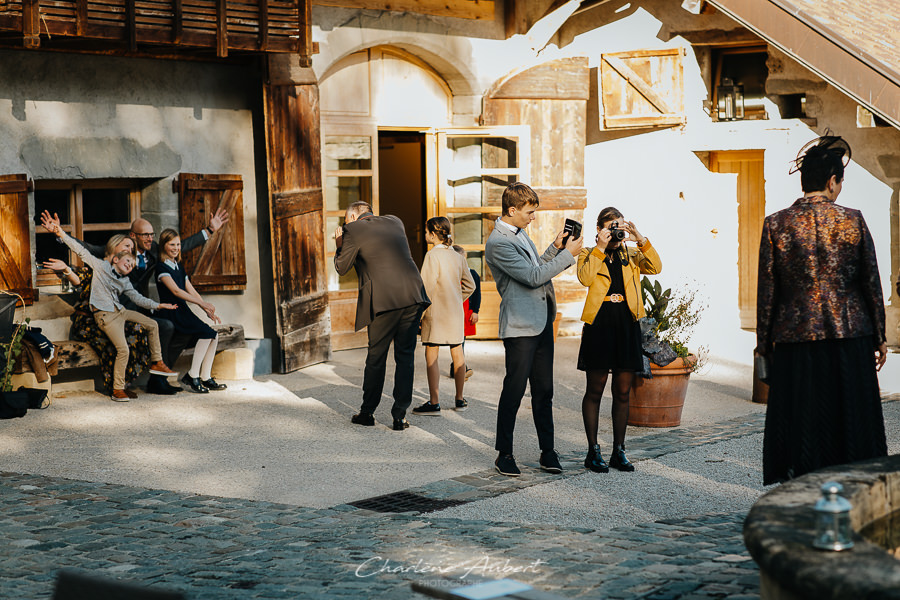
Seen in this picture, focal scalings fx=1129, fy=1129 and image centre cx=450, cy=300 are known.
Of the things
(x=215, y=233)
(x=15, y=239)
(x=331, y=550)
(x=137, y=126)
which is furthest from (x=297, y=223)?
(x=331, y=550)

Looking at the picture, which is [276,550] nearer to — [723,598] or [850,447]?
[723,598]

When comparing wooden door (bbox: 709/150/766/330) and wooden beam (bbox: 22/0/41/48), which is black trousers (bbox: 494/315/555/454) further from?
wooden door (bbox: 709/150/766/330)

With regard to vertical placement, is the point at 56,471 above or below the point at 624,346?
below

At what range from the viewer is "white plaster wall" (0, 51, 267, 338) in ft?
32.0

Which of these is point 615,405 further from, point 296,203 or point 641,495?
point 296,203

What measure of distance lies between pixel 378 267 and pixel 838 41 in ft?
17.1

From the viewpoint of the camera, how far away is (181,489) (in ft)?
21.8

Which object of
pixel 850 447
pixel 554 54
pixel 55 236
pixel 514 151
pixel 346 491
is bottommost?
pixel 346 491

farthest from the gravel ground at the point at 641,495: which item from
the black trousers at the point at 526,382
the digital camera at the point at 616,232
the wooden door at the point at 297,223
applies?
the wooden door at the point at 297,223

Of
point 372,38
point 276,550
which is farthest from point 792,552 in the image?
point 372,38

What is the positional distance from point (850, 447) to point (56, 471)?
4757 mm

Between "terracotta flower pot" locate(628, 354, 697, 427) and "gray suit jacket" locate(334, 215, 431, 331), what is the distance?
5.65ft

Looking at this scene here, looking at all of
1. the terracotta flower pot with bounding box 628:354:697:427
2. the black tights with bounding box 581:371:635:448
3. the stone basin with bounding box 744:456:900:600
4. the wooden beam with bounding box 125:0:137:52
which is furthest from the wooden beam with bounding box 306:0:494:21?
the stone basin with bounding box 744:456:900:600

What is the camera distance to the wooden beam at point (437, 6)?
1198 cm
